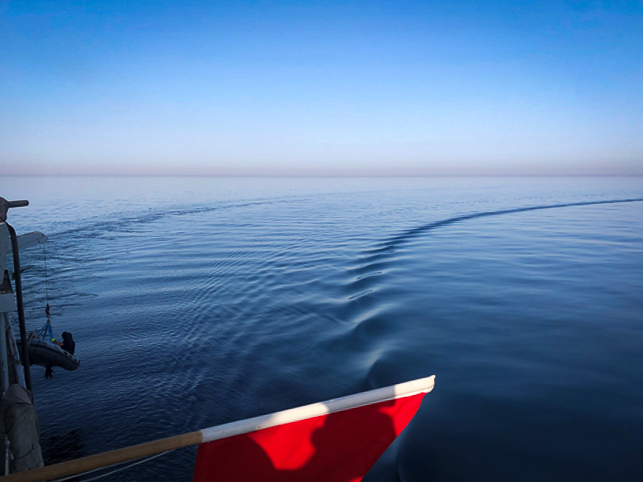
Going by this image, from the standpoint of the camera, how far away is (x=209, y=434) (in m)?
3.21

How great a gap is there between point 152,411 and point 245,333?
4262 millimetres

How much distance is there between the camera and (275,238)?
27906 millimetres

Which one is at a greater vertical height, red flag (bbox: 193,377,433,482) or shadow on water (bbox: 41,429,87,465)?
red flag (bbox: 193,377,433,482)

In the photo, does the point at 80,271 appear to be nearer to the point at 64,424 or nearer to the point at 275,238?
the point at 275,238

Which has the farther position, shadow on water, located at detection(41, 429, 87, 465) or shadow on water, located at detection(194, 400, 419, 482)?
shadow on water, located at detection(41, 429, 87, 465)

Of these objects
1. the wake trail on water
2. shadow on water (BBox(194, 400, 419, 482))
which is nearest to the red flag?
shadow on water (BBox(194, 400, 419, 482))

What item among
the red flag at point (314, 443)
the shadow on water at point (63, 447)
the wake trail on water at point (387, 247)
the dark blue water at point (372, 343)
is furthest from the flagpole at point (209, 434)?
the wake trail on water at point (387, 247)

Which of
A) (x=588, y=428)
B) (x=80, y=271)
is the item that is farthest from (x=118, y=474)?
(x=80, y=271)

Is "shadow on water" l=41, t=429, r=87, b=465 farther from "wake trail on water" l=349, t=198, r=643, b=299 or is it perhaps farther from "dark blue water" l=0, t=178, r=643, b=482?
"wake trail on water" l=349, t=198, r=643, b=299

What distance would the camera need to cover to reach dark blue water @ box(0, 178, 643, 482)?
23.1ft

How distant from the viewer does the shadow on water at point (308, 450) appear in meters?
3.47

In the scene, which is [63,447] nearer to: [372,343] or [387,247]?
[372,343]

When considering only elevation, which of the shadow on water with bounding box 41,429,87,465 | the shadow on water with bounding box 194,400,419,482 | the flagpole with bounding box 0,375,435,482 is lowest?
the shadow on water with bounding box 41,429,87,465

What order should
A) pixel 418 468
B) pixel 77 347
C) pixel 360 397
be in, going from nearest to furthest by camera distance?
1. pixel 360 397
2. pixel 418 468
3. pixel 77 347
